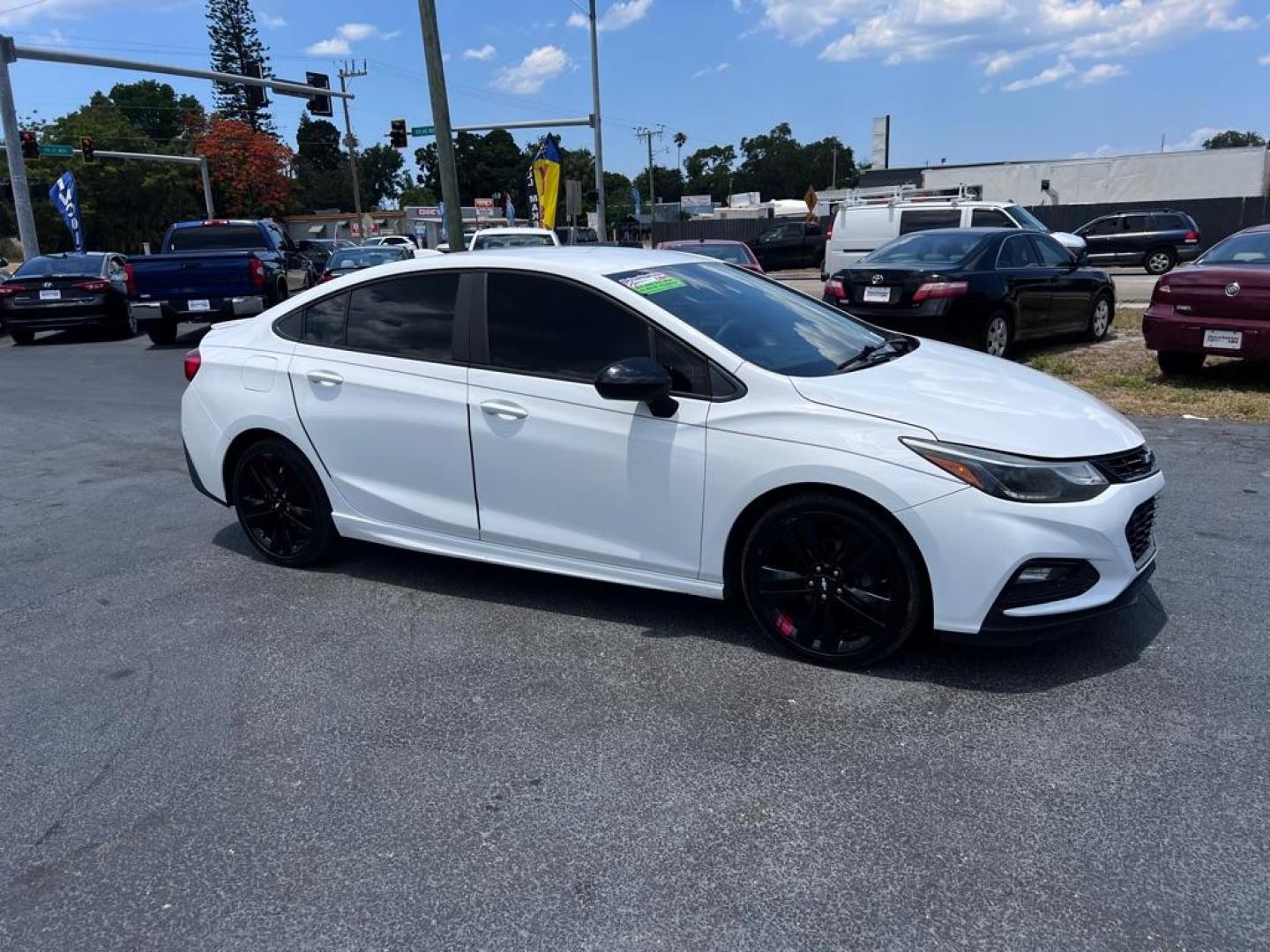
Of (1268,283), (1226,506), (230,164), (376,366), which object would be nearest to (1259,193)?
(1268,283)

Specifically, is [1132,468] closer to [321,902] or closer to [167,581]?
[321,902]

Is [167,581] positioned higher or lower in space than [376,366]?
lower

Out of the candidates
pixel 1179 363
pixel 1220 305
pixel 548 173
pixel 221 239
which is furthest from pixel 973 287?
pixel 548 173

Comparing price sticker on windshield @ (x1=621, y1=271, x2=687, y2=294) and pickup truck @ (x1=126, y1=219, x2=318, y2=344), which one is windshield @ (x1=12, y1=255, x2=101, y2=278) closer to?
→ pickup truck @ (x1=126, y1=219, x2=318, y2=344)

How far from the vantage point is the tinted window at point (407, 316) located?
467 cm

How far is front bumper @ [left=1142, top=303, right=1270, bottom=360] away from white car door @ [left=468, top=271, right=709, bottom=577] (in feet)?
21.9

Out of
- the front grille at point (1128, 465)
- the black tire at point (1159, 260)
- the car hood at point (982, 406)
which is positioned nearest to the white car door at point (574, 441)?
the car hood at point (982, 406)

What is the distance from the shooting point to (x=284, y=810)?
313 cm

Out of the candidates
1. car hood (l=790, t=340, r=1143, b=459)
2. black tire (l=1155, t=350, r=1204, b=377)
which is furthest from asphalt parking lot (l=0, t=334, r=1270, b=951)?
black tire (l=1155, t=350, r=1204, b=377)

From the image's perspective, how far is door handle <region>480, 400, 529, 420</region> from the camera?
434 centimetres

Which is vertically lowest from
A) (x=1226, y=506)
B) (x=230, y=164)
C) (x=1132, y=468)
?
(x=1226, y=506)

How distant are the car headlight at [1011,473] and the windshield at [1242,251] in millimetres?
6716

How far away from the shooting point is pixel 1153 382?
970cm

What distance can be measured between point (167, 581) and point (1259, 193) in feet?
150
